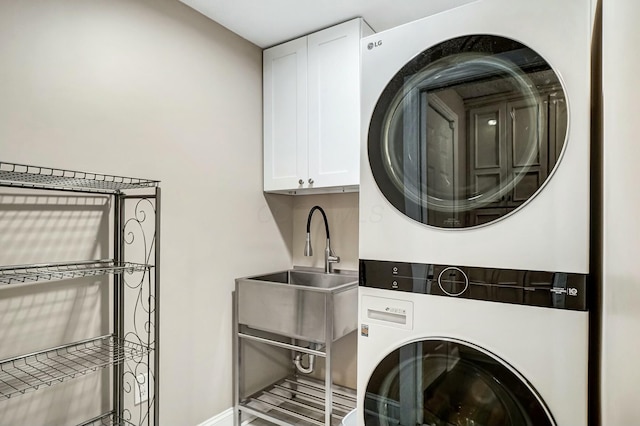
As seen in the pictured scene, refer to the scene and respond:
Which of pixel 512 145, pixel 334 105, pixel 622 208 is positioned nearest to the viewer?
pixel 622 208

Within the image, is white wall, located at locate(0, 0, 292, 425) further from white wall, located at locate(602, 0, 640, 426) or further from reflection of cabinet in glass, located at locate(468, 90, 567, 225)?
white wall, located at locate(602, 0, 640, 426)

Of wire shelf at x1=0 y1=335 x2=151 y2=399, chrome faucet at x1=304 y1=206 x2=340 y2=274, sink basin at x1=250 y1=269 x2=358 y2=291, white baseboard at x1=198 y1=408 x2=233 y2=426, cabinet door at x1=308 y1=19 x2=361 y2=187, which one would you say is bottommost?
white baseboard at x1=198 y1=408 x2=233 y2=426

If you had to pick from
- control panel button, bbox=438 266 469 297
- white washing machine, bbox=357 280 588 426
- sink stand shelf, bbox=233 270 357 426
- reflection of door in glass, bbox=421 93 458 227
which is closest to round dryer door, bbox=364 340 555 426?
white washing machine, bbox=357 280 588 426

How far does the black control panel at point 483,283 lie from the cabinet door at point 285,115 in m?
1.03

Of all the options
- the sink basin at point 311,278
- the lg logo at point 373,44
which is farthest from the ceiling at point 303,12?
the sink basin at point 311,278

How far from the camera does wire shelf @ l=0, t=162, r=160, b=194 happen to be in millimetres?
1235

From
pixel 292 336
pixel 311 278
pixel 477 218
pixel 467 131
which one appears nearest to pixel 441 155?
pixel 467 131

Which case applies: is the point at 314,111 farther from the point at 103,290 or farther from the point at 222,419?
the point at 222,419

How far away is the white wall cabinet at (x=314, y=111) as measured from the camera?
195 centimetres

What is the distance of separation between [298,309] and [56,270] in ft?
3.34

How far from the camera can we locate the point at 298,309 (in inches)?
70.3

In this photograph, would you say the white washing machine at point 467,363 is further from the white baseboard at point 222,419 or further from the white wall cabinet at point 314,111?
the white baseboard at point 222,419

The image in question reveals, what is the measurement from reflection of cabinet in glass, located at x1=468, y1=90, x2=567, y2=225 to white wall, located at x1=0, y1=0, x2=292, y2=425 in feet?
4.50

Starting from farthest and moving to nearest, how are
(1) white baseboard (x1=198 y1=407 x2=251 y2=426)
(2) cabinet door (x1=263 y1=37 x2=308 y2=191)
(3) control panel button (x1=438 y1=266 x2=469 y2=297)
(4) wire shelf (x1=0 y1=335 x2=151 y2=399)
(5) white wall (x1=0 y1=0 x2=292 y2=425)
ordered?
(2) cabinet door (x1=263 y1=37 x2=308 y2=191)
(1) white baseboard (x1=198 y1=407 x2=251 y2=426)
(5) white wall (x1=0 y1=0 x2=292 y2=425)
(4) wire shelf (x1=0 y1=335 x2=151 y2=399)
(3) control panel button (x1=438 y1=266 x2=469 y2=297)
